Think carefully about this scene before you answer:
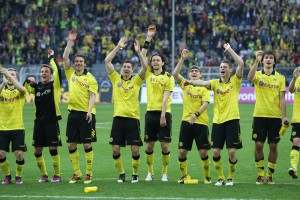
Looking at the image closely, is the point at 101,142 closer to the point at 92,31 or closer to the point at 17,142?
the point at 17,142

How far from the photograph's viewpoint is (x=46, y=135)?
15.8 metres

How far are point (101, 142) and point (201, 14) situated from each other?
28817mm

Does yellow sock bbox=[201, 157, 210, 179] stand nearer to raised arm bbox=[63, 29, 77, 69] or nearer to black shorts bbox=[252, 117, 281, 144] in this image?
black shorts bbox=[252, 117, 281, 144]

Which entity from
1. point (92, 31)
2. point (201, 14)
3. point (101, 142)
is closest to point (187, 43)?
point (201, 14)

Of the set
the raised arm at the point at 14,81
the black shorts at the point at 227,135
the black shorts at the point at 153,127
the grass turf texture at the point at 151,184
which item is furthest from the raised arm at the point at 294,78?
the raised arm at the point at 14,81

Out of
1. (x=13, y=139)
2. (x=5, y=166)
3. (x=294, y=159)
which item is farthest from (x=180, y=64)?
(x=5, y=166)

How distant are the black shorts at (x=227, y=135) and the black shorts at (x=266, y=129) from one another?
19.8 inches

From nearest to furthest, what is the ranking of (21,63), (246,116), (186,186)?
(186,186), (246,116), (21,63)

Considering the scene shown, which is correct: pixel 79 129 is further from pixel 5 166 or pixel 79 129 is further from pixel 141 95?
pixel 141 95

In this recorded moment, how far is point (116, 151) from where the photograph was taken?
1571 centimetres

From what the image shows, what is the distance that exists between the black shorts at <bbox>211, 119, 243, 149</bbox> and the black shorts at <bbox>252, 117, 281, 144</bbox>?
50cm

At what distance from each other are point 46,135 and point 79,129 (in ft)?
2.27

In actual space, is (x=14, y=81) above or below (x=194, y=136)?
above

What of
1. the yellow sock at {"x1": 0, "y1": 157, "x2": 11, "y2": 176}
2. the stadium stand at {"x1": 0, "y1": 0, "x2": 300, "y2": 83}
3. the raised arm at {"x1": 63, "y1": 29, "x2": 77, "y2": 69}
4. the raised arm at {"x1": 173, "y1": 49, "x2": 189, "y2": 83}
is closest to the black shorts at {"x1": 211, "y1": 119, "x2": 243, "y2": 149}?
the raised arm at {"x1": 173, "y1": 49, "x2": 189, "y2": 83}
